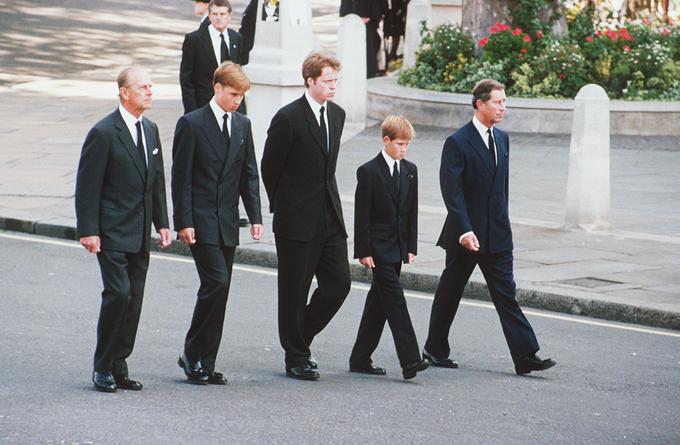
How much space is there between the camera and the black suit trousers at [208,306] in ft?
25.0

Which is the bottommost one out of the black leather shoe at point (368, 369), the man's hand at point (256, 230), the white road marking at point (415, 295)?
the white road marking at point (415, 295)

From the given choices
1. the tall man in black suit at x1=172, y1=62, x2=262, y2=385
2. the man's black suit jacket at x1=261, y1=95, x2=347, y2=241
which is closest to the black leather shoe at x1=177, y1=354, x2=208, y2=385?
the tall man in black suit at x1=172, y1=62, x2=262, y2=385

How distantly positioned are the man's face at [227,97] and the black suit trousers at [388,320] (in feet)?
3.93

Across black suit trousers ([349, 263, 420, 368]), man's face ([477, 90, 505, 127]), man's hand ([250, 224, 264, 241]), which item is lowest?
black suit trousers ([349, 263, 420, 368])

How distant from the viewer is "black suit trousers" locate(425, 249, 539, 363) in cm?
815

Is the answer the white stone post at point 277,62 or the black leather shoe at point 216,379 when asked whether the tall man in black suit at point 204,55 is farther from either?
the black leather shoe at point 216,379

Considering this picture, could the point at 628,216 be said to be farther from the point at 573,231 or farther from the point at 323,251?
the point at 323,251

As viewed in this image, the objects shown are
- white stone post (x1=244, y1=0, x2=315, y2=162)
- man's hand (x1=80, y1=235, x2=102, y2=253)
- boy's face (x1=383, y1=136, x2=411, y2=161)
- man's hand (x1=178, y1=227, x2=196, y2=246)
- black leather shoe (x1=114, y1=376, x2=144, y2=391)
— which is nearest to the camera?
man's hand (x1=80, y1=235, x2=102, y2=253)

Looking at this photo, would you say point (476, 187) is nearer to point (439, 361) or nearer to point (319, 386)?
point (439, 361)

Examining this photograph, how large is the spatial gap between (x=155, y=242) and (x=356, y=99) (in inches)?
291

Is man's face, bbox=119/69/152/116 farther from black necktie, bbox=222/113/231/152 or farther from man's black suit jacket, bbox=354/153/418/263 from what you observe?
man's black suit jacket, bbox=354/153/418/263

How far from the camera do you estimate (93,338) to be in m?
8.73

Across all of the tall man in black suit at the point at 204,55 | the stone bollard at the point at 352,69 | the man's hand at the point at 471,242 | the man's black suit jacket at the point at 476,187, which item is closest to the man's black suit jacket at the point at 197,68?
the tall man in black suit at the point at 204,55

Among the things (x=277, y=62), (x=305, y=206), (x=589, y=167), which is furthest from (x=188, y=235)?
(x=277, y=62)
